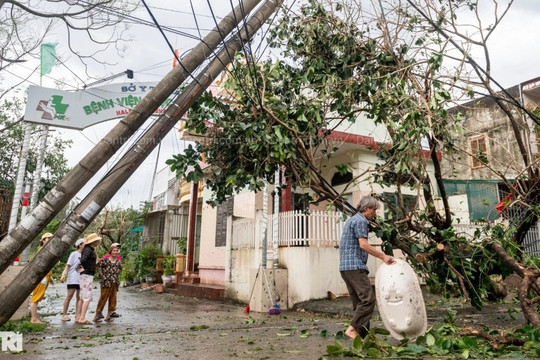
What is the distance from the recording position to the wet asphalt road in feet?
15.0

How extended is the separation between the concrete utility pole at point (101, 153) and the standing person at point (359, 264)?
9.07ft

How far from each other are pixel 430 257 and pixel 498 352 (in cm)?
205

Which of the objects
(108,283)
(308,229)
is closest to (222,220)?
(308,229)

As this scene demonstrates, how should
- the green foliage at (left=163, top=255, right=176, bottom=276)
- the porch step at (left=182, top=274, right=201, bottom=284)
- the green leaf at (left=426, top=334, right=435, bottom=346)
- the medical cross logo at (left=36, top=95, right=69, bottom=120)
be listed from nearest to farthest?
the green leaf at (left=426, top=334, right=435, bottom=346) < the medical cross logo at (left=36, top=95, right=69, bottom=120) < the porch step at (left=182, top=274, right=201, bottom=284) < the green foliage at (left=163, top=255, right=176, bottom=276)

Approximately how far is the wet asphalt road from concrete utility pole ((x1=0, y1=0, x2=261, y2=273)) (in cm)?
154

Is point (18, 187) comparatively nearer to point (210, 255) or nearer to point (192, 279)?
point (210, 255)

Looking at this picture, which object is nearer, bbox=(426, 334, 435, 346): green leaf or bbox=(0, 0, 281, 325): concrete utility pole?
bbox=(0, 0, 281, 325): concrete utility pole

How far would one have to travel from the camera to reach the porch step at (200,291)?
12039mm

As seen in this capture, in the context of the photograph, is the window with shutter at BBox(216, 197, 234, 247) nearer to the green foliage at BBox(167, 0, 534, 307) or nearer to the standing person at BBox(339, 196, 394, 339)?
the green foliage at BBox(167, 0, 534, 307)

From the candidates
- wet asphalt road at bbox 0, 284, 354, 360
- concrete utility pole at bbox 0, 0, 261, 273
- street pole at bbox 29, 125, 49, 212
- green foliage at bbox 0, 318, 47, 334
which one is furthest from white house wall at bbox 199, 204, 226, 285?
concrete utility pole at bbox 0, 0, 261, 273

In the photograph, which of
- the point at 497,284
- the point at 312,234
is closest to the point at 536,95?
the point at 497,284

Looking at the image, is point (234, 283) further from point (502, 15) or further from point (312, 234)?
point (502, 15)

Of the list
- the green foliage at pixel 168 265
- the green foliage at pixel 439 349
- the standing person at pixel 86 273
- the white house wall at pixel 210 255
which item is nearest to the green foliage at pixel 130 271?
the green foliage at pixel 168 265

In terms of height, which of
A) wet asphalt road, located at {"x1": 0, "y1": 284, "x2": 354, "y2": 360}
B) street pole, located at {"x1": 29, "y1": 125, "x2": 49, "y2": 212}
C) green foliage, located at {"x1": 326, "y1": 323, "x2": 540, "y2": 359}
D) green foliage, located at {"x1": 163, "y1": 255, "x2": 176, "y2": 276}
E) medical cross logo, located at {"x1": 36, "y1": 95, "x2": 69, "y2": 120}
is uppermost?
medical cross logo, located at {"x1": 36, "y1": 95, "x2": 69, "y2": 120}
